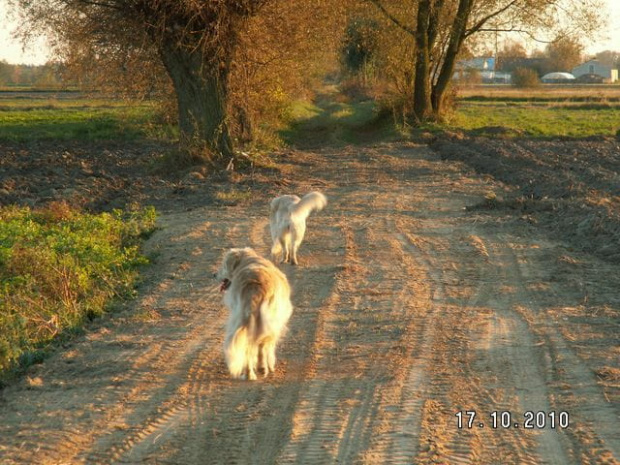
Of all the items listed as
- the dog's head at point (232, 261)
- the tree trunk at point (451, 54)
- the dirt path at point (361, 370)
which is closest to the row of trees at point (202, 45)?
the tree trunk at point (451, 54)

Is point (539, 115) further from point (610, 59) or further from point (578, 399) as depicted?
point (610, 59)

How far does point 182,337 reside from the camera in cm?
816

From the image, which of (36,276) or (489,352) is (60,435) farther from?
(36,276)

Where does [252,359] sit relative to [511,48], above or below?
below

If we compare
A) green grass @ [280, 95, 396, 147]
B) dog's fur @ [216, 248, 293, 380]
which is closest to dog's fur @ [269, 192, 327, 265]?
dog's fur @ [216, 248, 293, 380]

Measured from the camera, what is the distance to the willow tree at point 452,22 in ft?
113

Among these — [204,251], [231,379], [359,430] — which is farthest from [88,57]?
[359,430]

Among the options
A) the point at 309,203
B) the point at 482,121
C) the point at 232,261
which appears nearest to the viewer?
the point at 232,261

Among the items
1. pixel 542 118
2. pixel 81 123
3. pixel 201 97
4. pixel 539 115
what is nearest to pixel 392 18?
pixel 542 118

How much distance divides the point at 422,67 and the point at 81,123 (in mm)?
16645

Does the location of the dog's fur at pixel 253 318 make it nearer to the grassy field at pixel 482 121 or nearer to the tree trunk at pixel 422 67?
the grassy field at pixel 482 121

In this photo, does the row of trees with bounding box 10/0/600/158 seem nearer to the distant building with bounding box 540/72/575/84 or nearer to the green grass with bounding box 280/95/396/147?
the green grass with bounding box 280/95/396/147

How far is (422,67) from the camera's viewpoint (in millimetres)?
36438

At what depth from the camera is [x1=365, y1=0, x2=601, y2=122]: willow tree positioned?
34.6 metres
